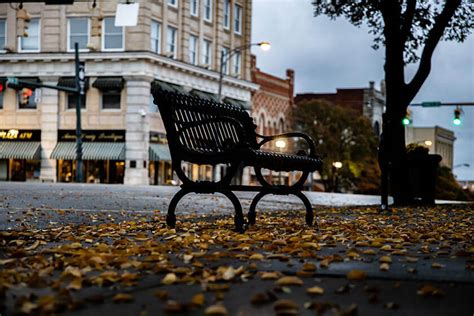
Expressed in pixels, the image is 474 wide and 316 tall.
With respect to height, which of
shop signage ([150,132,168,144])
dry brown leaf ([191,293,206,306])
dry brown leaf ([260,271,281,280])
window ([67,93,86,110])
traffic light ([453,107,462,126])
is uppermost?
window ([67,93,86,110])

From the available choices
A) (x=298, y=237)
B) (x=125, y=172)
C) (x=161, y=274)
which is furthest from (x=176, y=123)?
(x=125, y=172)

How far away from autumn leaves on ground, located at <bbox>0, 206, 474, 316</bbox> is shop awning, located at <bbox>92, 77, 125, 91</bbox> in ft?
131

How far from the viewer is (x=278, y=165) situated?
8258mm

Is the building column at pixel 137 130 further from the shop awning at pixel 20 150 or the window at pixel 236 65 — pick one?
the window at pixel 236 65

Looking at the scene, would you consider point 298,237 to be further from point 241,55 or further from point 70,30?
point 241,55

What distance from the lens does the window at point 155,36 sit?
48.1m

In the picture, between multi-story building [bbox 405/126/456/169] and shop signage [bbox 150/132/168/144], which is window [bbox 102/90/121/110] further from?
multi-story building [bbox 405/126/456/169]

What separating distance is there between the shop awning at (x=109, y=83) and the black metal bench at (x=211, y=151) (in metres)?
38.4

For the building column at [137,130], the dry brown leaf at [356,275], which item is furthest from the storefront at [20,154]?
the dry brown leaf at [356,275]

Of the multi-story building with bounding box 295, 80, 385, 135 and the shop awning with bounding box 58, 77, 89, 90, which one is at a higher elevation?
the multi-story building with bounding box 295, 80, 385, 135

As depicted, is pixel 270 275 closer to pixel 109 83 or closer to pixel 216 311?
pixel 216 311

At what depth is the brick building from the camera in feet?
206

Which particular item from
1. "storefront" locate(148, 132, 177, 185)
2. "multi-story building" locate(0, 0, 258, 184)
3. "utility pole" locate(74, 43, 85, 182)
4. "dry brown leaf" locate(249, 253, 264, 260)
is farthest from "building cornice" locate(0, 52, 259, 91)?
"dry brown leaf" locate(249, 253, 264, 260)

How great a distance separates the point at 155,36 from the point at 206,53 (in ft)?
19.0
